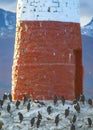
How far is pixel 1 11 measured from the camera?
53.7 meters

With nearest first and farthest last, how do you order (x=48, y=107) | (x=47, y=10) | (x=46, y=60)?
(x=48, y=107)
(x=46, y=60)
(x=47, y=10)

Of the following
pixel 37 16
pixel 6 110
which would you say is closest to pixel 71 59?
pixel 37 16

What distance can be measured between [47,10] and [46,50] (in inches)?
67.5

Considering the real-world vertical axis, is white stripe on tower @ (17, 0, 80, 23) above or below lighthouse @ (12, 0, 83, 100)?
above

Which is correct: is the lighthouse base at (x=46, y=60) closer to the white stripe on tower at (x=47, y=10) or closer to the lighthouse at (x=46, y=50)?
the lighthouse at (x=46, y=50)

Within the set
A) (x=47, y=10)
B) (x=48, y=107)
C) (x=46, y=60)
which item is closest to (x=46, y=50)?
(x=46, y=60)

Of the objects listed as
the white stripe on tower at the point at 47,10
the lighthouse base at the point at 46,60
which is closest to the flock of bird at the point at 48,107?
the lighthouse base at the point at 46,60

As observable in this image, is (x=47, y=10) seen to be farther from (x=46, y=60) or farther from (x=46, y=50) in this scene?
(x=46, y=60)

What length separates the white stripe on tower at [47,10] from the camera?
2431cm

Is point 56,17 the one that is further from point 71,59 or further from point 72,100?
point 72,100

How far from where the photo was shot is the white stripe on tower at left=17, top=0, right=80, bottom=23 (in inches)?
957

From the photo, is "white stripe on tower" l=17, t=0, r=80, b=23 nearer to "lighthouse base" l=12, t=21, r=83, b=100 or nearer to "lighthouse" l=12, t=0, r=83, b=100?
"lighthouse" l=12, t=0, r=83, b=100

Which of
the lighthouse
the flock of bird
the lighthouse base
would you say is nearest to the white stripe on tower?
the lighthouse

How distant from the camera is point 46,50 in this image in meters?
24.2
